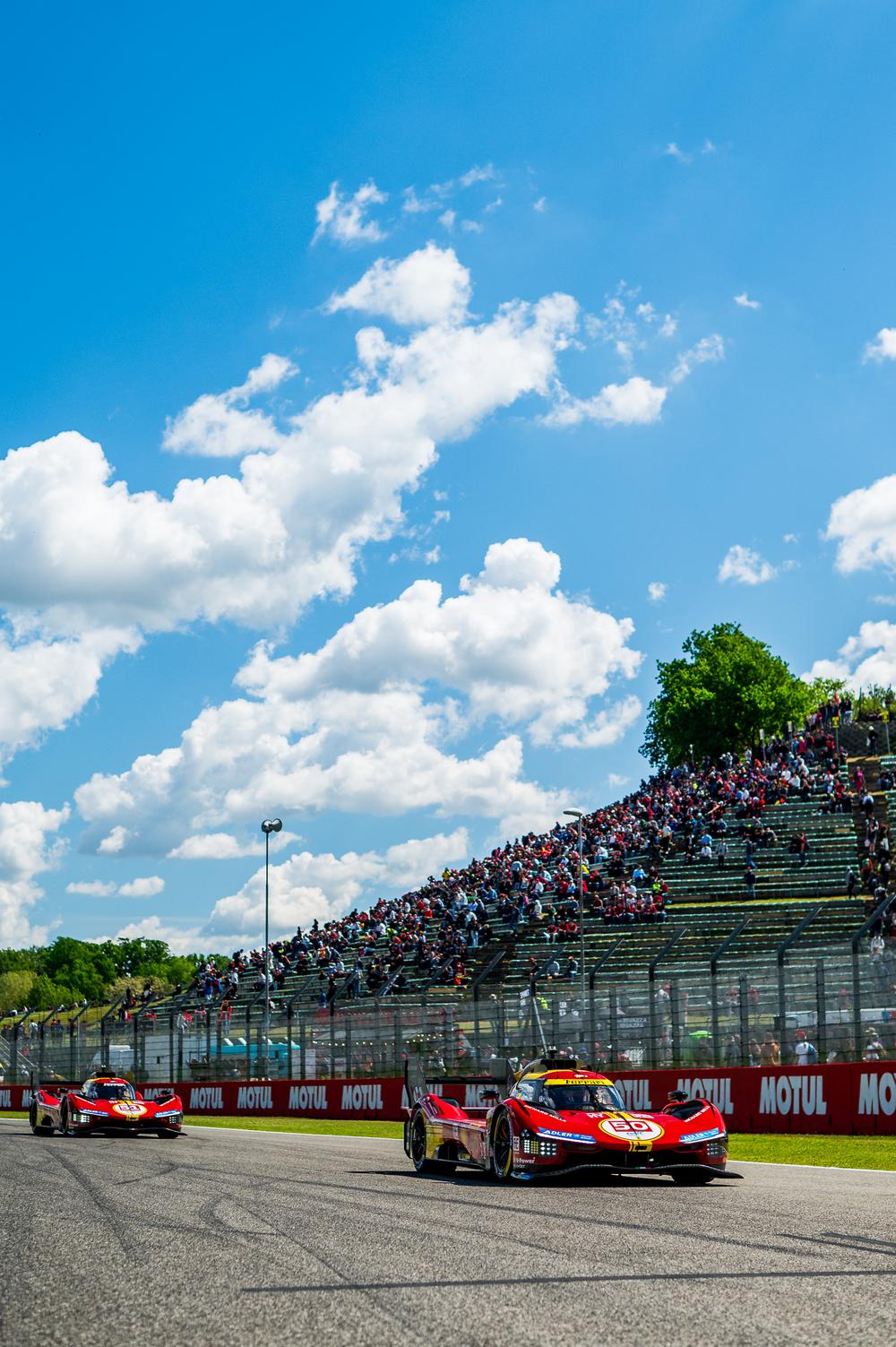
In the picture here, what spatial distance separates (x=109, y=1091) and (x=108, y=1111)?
0.68 metres

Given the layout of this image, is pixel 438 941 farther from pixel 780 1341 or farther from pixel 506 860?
pixel 780 1341

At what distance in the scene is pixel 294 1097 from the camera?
1420 inches

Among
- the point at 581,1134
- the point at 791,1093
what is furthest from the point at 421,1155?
the point at 791,1093

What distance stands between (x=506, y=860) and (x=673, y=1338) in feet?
165

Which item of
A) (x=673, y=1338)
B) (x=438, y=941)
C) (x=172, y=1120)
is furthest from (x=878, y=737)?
(x=673, y=1338)

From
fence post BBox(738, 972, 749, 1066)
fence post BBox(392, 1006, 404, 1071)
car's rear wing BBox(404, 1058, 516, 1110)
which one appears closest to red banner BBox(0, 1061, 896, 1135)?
fence post BBox(738, 972, 749, 1066)

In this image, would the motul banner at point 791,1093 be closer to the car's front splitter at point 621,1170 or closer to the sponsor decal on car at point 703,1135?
the sponsor decal on car at point 703,1135

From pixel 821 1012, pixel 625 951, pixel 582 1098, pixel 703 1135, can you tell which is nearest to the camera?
pixel 703 1135

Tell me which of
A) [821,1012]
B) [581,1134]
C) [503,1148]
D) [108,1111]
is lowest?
[108,1111]

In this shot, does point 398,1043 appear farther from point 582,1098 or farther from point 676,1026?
point 582,1098

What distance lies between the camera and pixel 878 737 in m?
56.9

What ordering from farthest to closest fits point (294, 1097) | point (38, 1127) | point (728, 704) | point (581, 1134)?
point (728, 704), point (294, 1097), point (38, 1127), point (581, 1134)

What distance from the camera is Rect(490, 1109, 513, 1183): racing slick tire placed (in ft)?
44.9

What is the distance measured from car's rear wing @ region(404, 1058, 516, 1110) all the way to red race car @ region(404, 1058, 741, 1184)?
0.16 m
